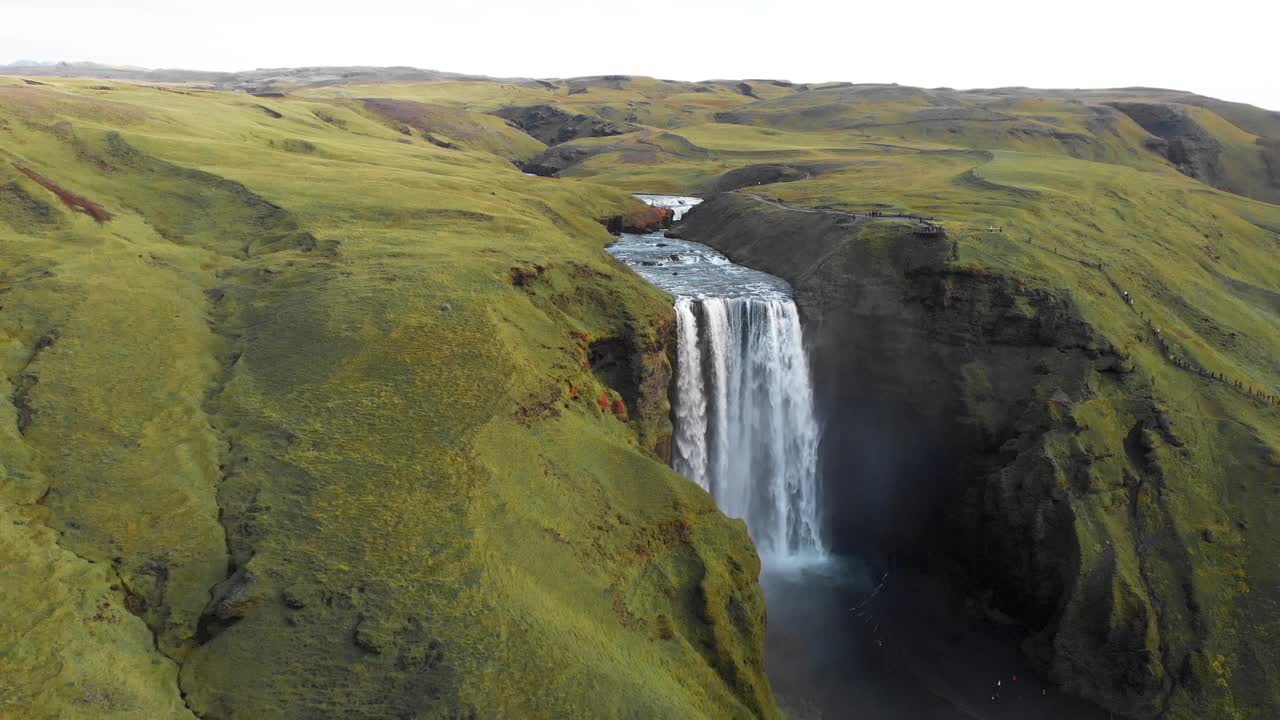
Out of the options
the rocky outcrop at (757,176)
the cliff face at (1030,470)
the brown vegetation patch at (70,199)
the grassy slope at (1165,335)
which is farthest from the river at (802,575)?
the rocky outcrop at (757,176)

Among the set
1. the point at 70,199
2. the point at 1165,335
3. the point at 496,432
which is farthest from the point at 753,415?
the point at 70,199

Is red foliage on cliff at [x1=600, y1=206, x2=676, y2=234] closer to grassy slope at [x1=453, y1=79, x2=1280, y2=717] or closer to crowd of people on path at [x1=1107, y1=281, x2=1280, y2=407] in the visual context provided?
grassy slope at [x1=453, y1=79, x2=1280, y2=717]

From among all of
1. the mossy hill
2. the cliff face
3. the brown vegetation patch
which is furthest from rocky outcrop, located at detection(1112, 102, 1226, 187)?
the brown vegetation patch

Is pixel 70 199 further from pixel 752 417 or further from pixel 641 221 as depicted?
pixel 641 221

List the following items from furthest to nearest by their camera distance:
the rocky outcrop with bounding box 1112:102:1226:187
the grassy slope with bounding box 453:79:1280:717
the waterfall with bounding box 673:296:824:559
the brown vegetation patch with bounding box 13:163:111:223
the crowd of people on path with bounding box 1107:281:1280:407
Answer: the rocky outcrop with bounding box 1112:102:1226:187 → the waterfall with bounding box 673:296:824:559 → the crowd of people on path with bounding box 1107:281:1280:407 → the brown vegetation patch with bounding box 13:163:111:223 → the grassy slope with bounding box 453:79:1280:717

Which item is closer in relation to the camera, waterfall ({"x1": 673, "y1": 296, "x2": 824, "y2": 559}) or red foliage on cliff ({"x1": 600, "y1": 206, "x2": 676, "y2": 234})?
waterfall ({"x1": 673, "y1": 296, "x2": 824, "y2": 559})

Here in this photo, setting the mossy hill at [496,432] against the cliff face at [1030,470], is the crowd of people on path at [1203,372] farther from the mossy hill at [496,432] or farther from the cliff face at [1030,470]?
the cliff face at [1030,470]
